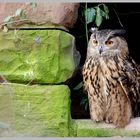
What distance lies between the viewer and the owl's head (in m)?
3.14

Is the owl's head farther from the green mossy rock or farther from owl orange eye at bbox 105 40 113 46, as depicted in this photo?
the green mossy rock

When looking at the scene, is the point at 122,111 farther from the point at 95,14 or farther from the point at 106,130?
the point at 95,14

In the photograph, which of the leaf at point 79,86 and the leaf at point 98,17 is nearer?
the leaf at point 98,17

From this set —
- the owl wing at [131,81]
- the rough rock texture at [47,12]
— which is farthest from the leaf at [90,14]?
the owl wing at [131,81]

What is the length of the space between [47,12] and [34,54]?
0.67 feet

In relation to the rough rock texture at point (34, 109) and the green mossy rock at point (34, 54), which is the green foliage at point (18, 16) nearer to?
the green mossy rock at point (34, 54)

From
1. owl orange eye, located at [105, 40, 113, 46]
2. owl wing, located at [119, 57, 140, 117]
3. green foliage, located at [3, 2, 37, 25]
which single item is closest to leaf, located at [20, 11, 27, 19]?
green foliage, located at [3, 2, 37, 25]

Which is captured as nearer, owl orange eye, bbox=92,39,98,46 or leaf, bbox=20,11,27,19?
leaf, bbox=20,11,27,19

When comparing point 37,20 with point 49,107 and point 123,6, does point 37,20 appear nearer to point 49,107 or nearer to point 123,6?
point 49,107

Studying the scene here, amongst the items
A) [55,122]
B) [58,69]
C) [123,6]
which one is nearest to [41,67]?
[58,69]

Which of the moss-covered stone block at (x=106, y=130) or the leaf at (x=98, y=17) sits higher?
the leaf at (x=98, y=17)

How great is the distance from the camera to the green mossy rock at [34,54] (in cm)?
303

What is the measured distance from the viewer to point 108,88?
3.09 m

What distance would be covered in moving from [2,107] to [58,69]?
0.32 meters
